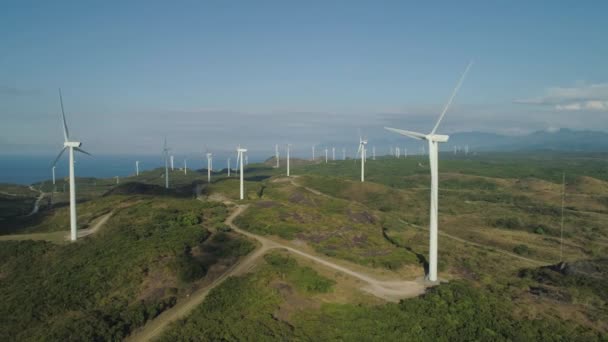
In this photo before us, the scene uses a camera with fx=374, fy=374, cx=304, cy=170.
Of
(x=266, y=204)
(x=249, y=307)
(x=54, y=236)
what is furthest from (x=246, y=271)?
(x=266, y=204)

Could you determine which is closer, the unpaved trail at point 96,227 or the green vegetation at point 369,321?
the green vegetation at point 369,321

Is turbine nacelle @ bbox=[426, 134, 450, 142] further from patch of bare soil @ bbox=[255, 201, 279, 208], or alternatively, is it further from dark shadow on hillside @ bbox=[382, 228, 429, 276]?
patch of bare soil @ bbox=[255, 201, 279, 208]

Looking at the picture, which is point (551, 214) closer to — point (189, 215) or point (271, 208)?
point (271, 208)

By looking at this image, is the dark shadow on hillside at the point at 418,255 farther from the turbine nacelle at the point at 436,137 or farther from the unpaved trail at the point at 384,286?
the turbine nacelle at the point at 436,137

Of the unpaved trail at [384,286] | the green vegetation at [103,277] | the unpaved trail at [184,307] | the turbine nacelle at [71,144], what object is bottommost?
the unpaved trail at [384,286]

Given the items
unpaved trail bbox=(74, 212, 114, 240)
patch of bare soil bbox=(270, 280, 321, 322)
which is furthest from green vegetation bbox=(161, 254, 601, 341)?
unpaved trail bbox=(74, 212, 114, 240)

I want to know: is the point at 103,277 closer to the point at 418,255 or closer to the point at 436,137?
the point at 436,137

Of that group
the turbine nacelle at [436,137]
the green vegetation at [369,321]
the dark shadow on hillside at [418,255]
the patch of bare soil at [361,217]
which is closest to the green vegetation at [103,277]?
the green vegetation at [369,321]
